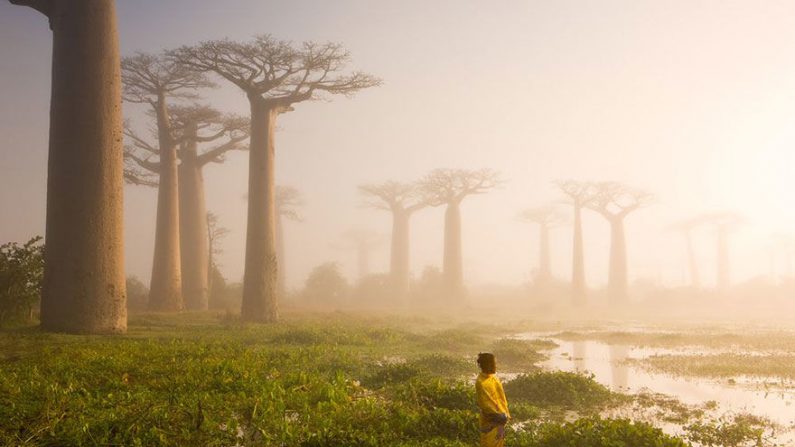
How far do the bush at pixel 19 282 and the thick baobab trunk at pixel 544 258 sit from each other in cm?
4604

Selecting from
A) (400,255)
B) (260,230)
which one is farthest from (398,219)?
(260,230)

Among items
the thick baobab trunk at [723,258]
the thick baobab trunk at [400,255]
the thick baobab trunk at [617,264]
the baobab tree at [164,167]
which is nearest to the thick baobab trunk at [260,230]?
the baobab tree at [164,167]

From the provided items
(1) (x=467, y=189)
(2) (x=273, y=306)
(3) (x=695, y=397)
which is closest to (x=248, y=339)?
(2) (x=273, y=306)

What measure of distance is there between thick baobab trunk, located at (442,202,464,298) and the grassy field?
96.7 feet

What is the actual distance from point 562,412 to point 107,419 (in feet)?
21.5

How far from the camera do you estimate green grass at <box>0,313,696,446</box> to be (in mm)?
6320

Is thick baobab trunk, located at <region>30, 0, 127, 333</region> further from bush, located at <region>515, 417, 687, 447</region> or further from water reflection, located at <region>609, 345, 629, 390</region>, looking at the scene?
water reflection, located at <region>609, 345, 629, 390</region>

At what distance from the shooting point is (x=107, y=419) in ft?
21.1

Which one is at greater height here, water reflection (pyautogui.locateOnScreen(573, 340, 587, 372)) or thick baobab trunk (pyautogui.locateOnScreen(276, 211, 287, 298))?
thick baobab trunk (pyautogui.locateOnScreen(276, 211, 287, 298))

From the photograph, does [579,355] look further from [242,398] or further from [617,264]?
[617,264]

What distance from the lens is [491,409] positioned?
543cm

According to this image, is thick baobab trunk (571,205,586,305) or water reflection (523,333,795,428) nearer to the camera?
water reflection (523,333,795,428)

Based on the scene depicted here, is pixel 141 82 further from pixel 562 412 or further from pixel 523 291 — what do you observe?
pixel 523 291

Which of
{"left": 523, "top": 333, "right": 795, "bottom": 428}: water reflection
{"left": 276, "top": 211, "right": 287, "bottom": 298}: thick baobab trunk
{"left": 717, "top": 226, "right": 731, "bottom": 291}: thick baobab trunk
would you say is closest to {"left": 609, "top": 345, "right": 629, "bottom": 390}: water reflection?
{"left": 523, "top": 333, "right": 795, "bottom": 428}: water reflection
